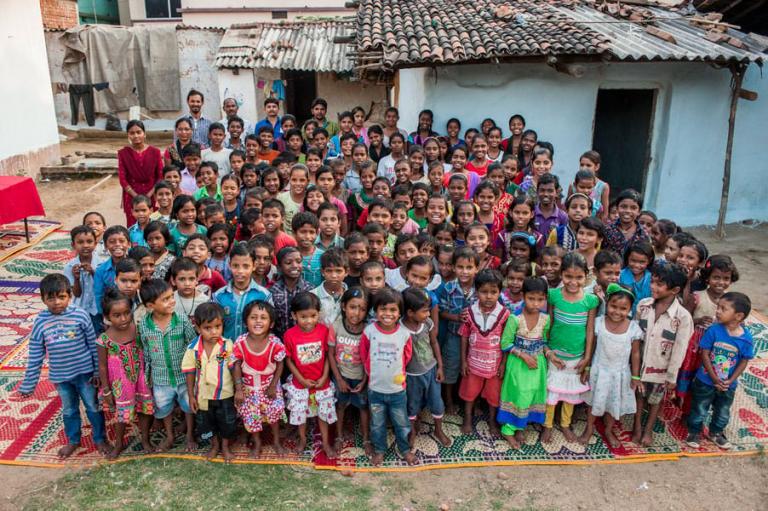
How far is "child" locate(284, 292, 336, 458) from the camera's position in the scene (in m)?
3.19

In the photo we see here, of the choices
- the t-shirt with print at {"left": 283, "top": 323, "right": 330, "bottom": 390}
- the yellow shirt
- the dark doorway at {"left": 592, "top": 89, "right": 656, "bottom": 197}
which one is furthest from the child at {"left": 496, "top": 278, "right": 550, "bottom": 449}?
A: the dark doorway at {"left": 592, "top": 89, "right": 656, "bottom": 197}

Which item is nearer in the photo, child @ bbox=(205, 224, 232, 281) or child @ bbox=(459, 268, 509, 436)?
→ child @ bbox=(459, 268, 509, 436)

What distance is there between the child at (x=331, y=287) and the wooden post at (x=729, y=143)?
20.3ft

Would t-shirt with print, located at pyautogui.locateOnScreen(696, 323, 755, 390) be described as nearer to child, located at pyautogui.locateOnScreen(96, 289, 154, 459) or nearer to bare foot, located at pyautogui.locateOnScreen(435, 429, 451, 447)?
bare foot, located at pyautogui.locateOnScreen(435, 429, 451, 447)

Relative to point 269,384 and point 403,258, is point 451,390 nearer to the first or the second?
point 403,258

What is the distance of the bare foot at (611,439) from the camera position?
3486mm

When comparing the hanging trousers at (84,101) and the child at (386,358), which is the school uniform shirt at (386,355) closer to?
the child at (386,358)

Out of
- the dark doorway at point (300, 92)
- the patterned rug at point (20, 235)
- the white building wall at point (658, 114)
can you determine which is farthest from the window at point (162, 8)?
the white building wall at point (658, 114)

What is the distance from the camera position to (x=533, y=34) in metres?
6.72

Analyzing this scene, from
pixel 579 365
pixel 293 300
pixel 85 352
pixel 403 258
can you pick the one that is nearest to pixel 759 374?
pixel 579 365

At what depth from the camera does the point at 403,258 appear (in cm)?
373

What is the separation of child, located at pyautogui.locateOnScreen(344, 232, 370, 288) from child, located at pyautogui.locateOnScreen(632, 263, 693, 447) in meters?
1.65

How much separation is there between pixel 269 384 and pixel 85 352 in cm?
103

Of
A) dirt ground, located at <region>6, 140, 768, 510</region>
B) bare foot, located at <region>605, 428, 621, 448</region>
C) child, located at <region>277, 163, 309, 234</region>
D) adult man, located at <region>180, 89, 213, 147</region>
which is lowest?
dirt ground, located at <region>6, 140, 768, 510</region>
